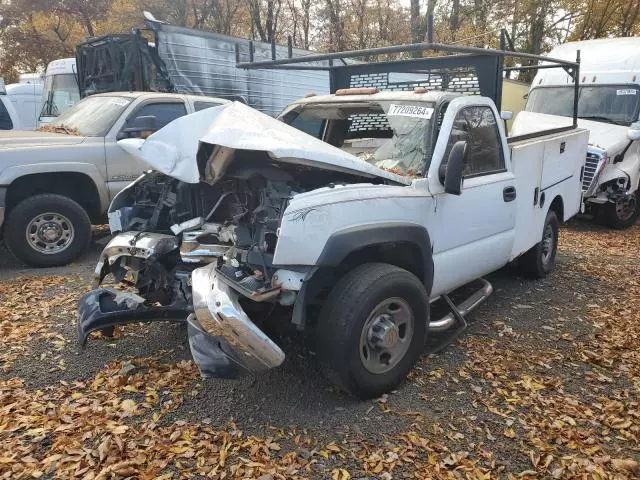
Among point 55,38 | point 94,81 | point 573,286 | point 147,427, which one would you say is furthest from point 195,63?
point 55,38

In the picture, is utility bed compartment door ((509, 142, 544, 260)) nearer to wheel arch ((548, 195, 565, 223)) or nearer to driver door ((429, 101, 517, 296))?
driver door ((429, 101, 517, 296))

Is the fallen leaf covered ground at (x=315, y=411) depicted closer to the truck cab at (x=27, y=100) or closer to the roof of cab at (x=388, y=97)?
the roof of cab at (x=388, y=97)

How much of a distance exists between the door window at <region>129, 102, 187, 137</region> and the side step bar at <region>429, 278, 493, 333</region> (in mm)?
4423

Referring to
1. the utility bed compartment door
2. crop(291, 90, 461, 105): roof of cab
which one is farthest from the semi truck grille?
crop(291, 90, 461, 105): roof of cab

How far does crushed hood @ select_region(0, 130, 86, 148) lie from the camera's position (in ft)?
20.2

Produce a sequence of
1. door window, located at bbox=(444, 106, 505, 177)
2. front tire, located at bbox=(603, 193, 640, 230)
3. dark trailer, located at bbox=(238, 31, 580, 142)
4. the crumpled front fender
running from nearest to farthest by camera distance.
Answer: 1. the crumpled front fender
2. door window, located at bbox=(444, 106, 505, 177)
3. dark trailer, located at bbox=(238, 31, 580, 142)
4. front tire, located at bbox=(603, 193, 640, 230)

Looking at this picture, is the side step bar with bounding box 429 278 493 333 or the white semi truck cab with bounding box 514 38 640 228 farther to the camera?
the white semi truck cab with bounding box 514 38 640 228

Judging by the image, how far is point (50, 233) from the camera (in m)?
6.34

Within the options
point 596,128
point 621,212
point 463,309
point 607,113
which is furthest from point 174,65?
point 621,212

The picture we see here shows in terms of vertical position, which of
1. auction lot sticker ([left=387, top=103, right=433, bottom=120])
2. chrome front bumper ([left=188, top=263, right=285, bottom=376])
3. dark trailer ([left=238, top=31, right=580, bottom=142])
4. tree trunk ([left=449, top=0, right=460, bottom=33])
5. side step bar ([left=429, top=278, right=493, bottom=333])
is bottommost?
side step bar ([left=429, top=278, right=493, bottom=333])

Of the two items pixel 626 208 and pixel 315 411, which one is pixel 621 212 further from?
pixel 315 411

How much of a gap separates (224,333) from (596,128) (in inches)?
350

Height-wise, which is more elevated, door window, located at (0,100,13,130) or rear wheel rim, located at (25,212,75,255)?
door window, located at (0,100,13,130)

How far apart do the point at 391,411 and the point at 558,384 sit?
49.4 inches
